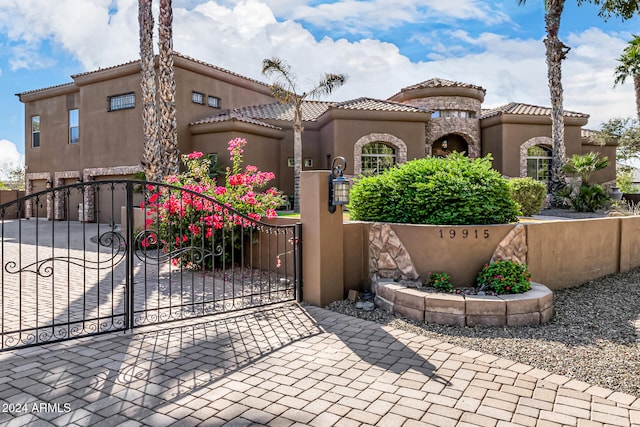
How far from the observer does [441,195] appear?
22.1 ft

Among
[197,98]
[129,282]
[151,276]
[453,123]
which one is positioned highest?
[197,98]

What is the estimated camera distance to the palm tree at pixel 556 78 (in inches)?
725

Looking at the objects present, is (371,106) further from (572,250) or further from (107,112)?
(572,250)

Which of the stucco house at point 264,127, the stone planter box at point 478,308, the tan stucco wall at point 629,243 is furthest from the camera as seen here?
the stucco house at point 264,127

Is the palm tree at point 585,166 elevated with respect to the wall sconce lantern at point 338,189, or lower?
elevated

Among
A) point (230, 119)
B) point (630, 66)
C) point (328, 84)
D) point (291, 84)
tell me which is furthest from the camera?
point (630, 66)

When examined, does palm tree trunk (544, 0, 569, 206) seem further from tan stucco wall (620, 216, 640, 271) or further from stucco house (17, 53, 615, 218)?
tan stucco wall (620, 216, 640, 271)

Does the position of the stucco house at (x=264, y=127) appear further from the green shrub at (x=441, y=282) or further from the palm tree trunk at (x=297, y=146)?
the green shrub at (x=441, y=282)

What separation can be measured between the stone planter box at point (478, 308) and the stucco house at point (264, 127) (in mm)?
12824

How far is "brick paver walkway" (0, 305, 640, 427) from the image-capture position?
3.15 meters

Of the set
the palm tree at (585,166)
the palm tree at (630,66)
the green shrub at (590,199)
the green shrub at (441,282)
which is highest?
the palm tree at (630,66)

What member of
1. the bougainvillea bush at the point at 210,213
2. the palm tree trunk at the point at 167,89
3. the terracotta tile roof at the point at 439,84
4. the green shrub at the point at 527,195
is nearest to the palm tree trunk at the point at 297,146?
the palm tree trunk at the point at 167,89

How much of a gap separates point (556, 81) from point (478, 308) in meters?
17.4

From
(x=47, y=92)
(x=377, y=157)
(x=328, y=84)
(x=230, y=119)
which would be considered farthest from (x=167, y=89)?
(x=47, y=92)
